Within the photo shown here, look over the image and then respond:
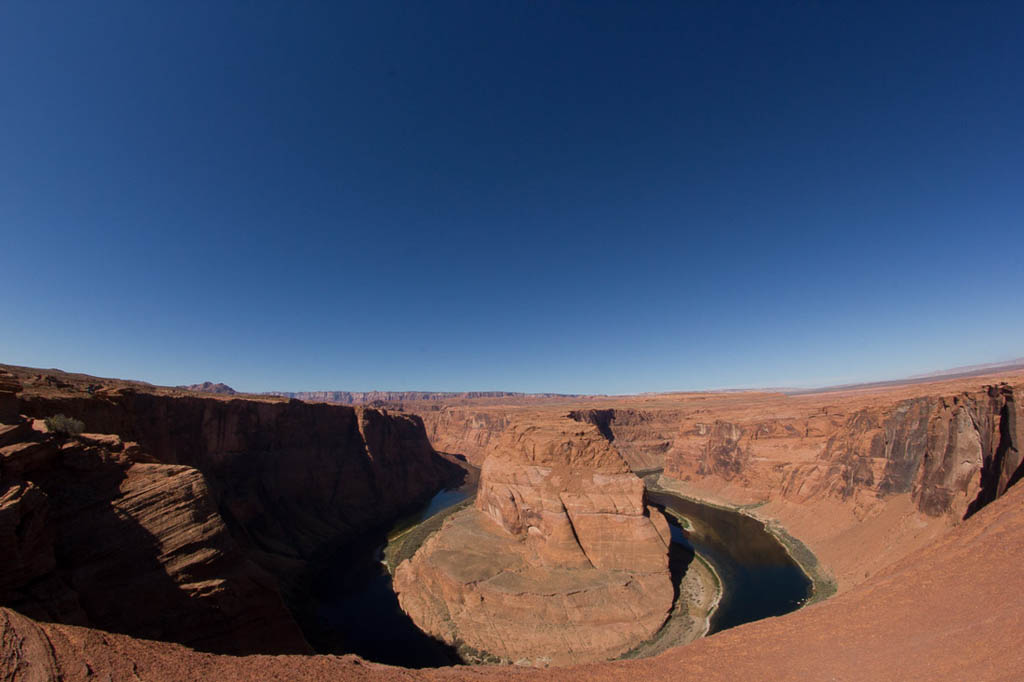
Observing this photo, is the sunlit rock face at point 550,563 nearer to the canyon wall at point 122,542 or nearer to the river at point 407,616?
the river at point 407,616

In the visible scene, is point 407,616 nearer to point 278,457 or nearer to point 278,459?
point 278,459

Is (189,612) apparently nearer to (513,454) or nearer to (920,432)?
(513,454)

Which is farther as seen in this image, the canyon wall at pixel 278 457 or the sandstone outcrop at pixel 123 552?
the canyon wall at pixel 278 457

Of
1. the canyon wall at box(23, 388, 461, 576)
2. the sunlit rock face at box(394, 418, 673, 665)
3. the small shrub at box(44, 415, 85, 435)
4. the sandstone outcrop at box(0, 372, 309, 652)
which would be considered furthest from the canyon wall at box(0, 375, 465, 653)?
the sunlit rock face at box(394, 418, 673, 665)

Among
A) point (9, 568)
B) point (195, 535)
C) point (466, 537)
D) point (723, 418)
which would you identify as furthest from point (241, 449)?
point (723, 418)

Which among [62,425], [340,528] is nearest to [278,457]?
[340,528]

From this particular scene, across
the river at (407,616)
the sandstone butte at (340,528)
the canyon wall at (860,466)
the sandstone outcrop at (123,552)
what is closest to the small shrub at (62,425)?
the sandstone butte at (340,528)

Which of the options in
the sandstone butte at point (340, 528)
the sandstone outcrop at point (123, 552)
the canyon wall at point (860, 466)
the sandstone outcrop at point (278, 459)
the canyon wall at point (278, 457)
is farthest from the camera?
the canyon wall at point (278, 457)

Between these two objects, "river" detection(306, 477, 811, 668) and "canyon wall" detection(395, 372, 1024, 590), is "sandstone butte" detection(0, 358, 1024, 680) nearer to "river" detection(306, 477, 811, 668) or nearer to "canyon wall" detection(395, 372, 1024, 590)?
"canyon wall" detection(395, 372, 1024, 590)
